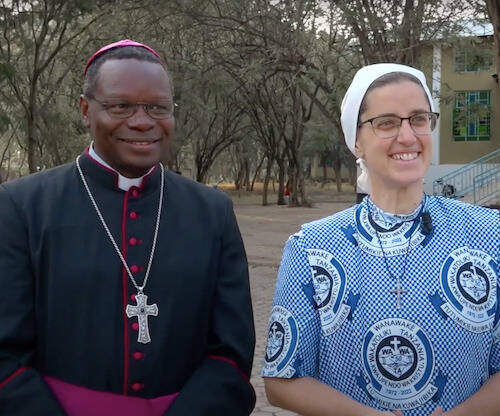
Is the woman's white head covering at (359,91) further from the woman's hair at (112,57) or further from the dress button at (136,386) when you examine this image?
the dress button at (136,386)

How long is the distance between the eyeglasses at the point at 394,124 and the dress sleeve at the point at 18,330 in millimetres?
1098

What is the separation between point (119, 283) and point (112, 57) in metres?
0.69

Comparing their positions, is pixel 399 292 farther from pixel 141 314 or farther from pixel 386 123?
pixel 141 314

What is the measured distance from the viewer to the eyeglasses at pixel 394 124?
2.22 meters

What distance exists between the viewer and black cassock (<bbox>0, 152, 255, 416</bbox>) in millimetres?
2146

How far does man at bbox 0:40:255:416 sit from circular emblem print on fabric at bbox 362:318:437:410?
0.42 meters

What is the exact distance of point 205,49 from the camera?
2100 cm

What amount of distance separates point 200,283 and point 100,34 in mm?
18452

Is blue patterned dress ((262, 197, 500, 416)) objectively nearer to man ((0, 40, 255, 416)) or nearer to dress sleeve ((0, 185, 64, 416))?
man ((0, 40, 255, 416))

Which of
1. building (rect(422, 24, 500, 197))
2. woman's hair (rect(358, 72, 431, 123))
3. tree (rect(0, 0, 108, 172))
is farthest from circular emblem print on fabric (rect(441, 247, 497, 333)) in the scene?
building (rect(422, 24, 500, 197))

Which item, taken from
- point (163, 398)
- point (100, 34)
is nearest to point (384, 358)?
point (163, 398)

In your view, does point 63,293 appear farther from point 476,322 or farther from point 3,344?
point 476,322

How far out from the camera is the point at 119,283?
7.29 ft

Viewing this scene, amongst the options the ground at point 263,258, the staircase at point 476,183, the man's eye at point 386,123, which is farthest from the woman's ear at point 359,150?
the staircase at point 476,183
